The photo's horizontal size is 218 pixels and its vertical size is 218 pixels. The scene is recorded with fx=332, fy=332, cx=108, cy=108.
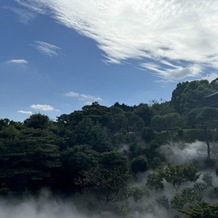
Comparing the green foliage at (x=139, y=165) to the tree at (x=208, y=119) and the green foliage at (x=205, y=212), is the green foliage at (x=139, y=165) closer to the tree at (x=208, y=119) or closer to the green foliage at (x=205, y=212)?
the tree at (x=208, y=119)

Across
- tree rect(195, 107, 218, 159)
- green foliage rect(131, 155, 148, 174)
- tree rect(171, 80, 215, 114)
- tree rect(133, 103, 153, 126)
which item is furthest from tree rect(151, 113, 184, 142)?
green foliage rect(131, 155, 148, 174)

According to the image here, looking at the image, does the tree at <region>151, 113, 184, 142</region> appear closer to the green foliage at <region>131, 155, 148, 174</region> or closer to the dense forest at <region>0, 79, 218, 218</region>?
the dense forest at <region>0, 79, 218, 218</region>

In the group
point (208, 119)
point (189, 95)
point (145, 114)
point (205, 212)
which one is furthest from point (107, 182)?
point (189, 95)

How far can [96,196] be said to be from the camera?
1564 inches

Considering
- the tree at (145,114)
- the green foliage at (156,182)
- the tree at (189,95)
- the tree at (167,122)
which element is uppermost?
the tree at (189,95)

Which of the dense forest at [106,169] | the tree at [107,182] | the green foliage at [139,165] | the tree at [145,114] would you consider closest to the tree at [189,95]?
the tree at [145,114]

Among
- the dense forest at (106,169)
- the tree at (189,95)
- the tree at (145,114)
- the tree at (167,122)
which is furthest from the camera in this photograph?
the tree at (189,95)

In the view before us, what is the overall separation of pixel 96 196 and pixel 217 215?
18.2 meters

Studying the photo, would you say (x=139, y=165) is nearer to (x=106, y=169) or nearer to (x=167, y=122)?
(x=106, y=169)

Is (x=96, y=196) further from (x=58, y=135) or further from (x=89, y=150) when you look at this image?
(x=58, y=135)

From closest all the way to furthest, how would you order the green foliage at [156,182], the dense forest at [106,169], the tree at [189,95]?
the dense forest at [106,169] → the green foliage at [156,182] → the tree at [189,95]

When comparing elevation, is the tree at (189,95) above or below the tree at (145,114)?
above

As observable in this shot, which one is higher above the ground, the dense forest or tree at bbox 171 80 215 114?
tree at bbox 171 80 215 114

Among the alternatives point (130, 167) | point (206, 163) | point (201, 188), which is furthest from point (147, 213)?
point (206, 163)
